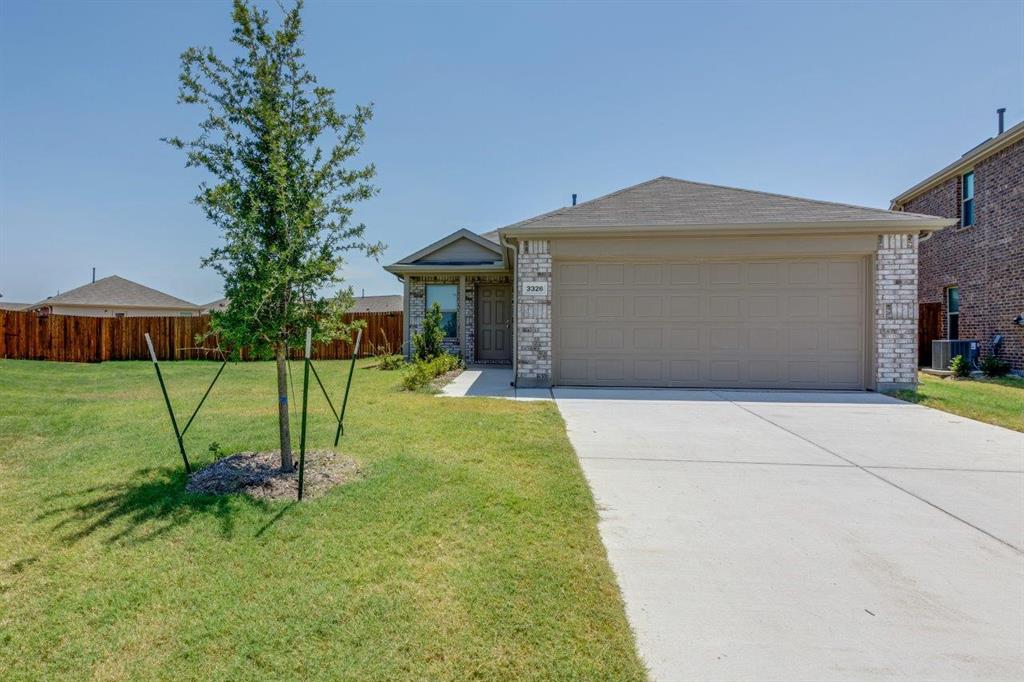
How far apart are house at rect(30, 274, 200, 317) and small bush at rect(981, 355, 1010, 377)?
3434 cm

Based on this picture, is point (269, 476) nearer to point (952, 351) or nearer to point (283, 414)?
point (283, 414)

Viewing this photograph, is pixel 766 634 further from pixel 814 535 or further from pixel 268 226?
pixel 268 226

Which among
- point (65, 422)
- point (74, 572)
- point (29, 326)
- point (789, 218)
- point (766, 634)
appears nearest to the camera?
point (766, 634)

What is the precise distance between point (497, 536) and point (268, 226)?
300 cm

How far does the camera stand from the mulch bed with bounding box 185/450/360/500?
3.48 metres

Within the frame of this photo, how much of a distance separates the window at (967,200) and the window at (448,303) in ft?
46.0

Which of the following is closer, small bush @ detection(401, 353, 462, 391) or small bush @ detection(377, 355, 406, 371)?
small bush @ detection(401, 353, 462, 391)

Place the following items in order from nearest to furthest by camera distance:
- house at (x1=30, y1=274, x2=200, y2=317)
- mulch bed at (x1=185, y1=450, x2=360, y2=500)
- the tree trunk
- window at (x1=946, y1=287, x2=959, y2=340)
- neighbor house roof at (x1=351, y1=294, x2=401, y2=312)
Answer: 1. mulch bed at (x1=185, y1=450, x2=360, y2=500)
2. the tree trunk
3. window at (x1=946, y1=287, x2=959, y2=340)
4. house at (x1=30, y1=274, x2=200, y2=317)
5. neighbor house roof at (x1=351, y1=294, x2=401, y2=312)

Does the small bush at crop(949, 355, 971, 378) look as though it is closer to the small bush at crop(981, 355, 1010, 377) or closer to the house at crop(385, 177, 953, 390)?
the small bush at crop(981, 355, 1010, 377)

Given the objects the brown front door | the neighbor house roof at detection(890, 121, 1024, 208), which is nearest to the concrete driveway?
the brown front door

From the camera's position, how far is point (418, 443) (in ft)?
15.6

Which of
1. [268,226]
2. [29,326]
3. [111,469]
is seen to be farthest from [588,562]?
[29,326]

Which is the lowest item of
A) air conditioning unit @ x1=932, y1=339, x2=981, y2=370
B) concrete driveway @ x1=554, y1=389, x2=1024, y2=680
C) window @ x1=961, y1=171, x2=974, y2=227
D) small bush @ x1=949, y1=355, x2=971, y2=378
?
concrete driveway @ x1=554, y1=389, x2=1024, y2=680

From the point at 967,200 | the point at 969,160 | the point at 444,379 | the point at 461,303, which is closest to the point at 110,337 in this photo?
the point at 461,303
